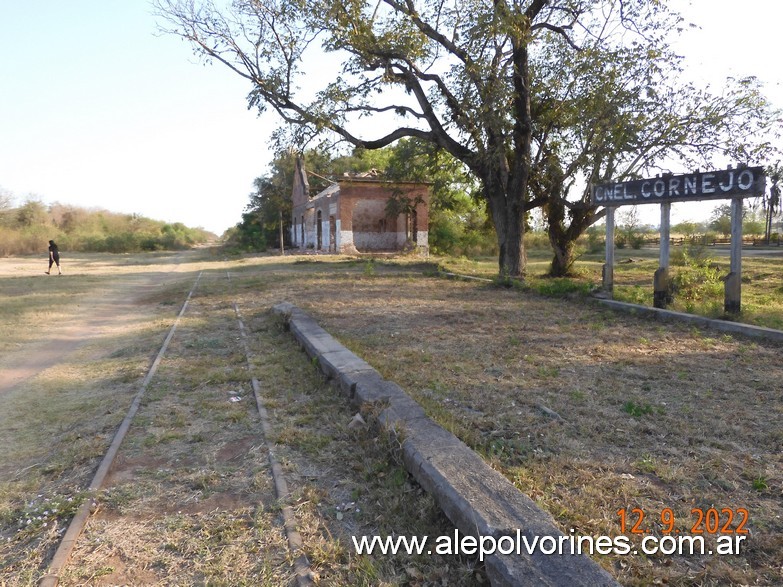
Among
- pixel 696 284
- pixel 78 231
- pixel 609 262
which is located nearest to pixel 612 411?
pixel 609 262

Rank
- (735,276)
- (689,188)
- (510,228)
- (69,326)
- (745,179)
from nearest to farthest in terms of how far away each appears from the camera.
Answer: (745,179), (735,276), (689,188), (69,326), (510,228)

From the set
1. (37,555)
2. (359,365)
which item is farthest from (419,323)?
(37,555)

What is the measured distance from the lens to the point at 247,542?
267 cm

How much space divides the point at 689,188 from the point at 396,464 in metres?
7.19

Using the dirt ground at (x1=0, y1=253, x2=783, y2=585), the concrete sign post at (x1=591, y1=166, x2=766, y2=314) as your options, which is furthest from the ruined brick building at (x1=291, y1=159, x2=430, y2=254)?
the dirt ground at (x1=0, y1=253, x2=783, y2=585)

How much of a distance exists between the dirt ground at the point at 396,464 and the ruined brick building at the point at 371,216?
20073 millimetres

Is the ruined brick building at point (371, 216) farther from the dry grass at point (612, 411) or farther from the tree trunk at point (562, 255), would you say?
the dry grass at point (612, 411)

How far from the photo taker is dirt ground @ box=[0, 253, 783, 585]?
2529 millimetres

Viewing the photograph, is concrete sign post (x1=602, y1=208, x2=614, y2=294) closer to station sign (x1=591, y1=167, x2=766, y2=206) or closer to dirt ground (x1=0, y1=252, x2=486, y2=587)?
station sign (x1=591, y1=167, x2=766, y2=206)

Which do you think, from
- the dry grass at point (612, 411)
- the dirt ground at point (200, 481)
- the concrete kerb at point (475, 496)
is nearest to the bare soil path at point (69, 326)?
the dirt ground at point (200, 481)

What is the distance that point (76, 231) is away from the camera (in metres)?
51.5

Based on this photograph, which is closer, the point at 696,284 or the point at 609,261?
the point at 609,261

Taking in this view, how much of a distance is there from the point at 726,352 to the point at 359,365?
424 centimetres

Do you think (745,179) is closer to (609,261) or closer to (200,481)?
(609,261)
